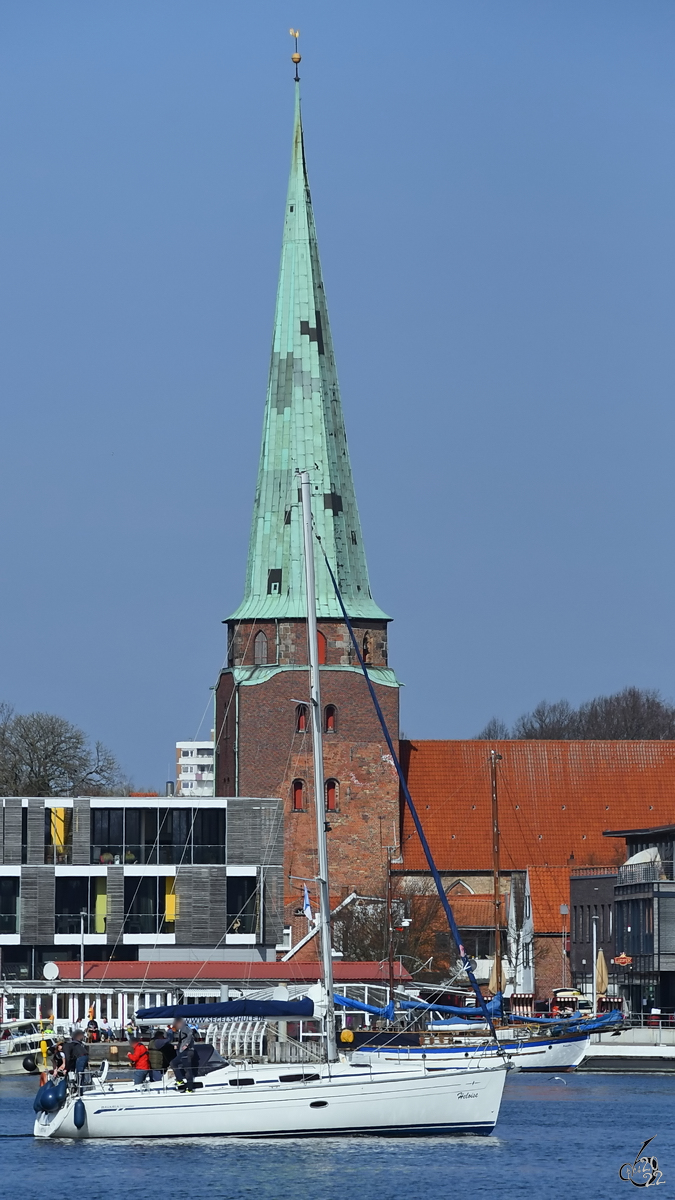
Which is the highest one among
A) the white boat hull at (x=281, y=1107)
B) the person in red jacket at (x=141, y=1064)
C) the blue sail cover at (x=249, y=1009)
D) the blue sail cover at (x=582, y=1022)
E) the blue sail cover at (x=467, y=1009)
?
the blue sail cover at (x=249, y=1009)

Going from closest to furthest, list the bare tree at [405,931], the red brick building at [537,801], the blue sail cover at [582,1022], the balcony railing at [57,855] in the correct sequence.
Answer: the blue sail cover at [582,1022] → the bare tree at [405,931] → the balcony railing at [57,855] → the red brick building at [537,801]

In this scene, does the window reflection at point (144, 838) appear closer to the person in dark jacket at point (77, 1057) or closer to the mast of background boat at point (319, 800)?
the mast of background boat at point (319, 800)

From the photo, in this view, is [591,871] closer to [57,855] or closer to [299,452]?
[299,452]

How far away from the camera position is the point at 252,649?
9800cm

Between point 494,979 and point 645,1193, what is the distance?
47246mm

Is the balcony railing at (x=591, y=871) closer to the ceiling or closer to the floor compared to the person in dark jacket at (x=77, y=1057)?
closer to the ceiling

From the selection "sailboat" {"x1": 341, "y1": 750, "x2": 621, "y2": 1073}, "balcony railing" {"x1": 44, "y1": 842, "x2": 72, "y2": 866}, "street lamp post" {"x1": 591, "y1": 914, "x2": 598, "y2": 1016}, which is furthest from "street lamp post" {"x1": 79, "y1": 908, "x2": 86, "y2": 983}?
"street lamp post" {"x1": 591, "y1": 914, "x2": 598, "y2": 1016}

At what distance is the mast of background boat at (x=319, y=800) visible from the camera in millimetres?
47719

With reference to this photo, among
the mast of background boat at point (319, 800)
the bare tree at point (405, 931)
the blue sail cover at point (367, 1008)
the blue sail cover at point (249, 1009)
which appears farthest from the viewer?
the bare tree at point (405, 931)

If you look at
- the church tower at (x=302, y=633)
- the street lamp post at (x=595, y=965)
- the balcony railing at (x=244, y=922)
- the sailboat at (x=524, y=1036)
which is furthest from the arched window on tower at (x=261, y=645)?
the sailboat at (x=524, y=1036)

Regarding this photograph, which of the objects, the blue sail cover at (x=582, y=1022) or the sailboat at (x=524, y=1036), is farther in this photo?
the blue sail cover at (x=582, y=1022)

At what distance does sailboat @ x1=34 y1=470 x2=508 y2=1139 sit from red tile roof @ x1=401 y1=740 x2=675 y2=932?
171 ft

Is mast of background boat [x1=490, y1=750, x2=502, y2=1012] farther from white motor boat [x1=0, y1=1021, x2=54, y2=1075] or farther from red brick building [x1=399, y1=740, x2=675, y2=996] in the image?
white motor boat [x1=0, y1=1021, x2=54, y2=1075]

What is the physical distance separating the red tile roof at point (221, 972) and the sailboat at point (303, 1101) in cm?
3746
